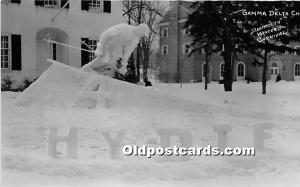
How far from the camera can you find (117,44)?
10.7 m

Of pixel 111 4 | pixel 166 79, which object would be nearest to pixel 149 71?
pixel 166 79

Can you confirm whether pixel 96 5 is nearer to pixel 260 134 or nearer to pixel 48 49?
pixel 48 49

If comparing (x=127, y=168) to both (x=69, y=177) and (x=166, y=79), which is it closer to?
(x=69, y=177)

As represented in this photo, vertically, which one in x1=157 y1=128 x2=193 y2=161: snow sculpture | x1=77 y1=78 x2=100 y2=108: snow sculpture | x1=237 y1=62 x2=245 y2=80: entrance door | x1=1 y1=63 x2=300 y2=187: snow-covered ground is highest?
x1=237 y1=62 x2=245 y2=80: entrance door

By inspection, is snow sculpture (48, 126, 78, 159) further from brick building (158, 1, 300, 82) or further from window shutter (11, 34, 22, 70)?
Result: brick building (158, 1, 300, 82)

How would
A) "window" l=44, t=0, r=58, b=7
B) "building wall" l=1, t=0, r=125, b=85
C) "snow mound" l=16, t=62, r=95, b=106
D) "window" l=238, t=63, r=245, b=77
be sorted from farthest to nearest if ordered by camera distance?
"window" l=238, t=63, r=245, b=77 → "window" l=44, t=0, r=58, b=7 → "building wall" l=1, t=0, r=125, b=85 → "snow mound" l=16, t=62, r=95, b=106

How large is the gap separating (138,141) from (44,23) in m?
10.1

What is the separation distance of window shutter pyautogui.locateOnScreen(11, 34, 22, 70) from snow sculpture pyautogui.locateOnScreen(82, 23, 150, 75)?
218 inches

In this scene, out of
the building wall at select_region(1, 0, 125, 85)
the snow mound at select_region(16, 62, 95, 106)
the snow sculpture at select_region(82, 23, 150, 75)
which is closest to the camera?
the snow mound at select_region(16, 62, 95, 106)

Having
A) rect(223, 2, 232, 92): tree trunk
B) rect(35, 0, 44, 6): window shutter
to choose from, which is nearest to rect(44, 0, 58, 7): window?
rect(35, 0, 44, 6): window shutter

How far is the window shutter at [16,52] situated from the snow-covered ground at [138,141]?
4.92m

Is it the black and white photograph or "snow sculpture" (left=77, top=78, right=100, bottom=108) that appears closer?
the black and white photograph

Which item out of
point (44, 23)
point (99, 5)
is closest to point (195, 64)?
point (99, 5)

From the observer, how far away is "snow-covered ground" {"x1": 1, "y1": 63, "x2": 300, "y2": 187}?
529cm
